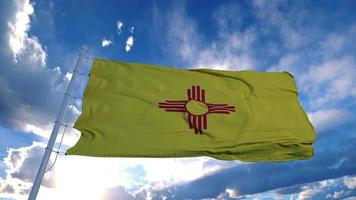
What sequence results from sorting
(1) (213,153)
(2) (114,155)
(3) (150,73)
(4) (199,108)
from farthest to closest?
(3) (150,73) → (4) (199,108) → (1) (213,153) → (2) (114,155)

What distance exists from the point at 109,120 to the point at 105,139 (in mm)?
662

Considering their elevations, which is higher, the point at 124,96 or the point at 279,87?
the point at 279,87

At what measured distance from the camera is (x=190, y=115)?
431 inches

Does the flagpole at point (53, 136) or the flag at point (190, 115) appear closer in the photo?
the flagpole at point (53, 136)

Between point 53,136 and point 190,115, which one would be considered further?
point 190,115

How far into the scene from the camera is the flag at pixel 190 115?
10.2m

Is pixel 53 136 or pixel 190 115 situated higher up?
pixel 190 115

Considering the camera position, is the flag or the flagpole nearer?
the flagpole

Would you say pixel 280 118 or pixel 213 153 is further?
pixel 280 118

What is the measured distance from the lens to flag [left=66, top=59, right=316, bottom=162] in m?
10.2

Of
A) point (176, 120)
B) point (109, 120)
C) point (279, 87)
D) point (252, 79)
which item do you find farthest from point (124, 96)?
point (279, 87)

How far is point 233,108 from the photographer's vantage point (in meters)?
11.5

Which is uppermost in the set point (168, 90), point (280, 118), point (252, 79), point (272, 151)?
point (252, 79)

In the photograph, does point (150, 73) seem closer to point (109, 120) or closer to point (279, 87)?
point (109, 120)
